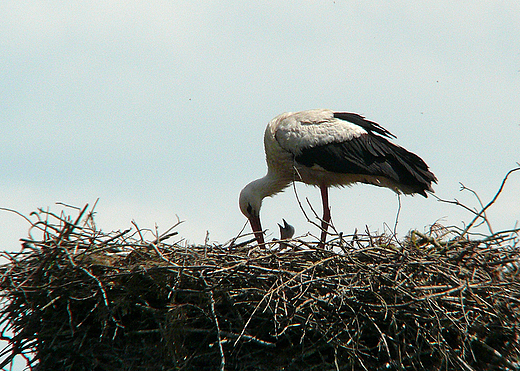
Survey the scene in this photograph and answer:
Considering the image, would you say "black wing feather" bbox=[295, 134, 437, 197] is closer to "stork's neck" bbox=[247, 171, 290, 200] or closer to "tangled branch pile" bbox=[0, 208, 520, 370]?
"stork's neck" bbox=[247, 171, 290, 200]

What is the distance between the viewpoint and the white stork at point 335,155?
5.52 meters

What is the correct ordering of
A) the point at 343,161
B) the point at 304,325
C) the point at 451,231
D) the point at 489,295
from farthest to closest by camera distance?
the point at 343,161, the point at 451,231, the point at 489,295, the point at 304,325

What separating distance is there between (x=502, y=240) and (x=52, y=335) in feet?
7.79

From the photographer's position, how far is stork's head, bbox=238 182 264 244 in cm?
583

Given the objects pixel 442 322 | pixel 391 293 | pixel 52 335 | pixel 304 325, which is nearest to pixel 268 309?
pixel 304 325

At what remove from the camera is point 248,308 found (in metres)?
3.27

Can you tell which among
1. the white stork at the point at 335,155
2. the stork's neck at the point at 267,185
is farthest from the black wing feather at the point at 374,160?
the stork's neck at the point at 267,185

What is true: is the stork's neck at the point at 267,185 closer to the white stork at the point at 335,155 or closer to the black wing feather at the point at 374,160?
the white stork at the point at 335,155

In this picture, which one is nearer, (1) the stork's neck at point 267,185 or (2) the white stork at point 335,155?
(2) the white stork at point 335,155

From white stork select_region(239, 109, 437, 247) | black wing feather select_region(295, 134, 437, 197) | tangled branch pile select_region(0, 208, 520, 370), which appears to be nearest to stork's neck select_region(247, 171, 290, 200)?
white stork select_region(239, 109, 437, 247)

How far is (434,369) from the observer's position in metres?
3.19

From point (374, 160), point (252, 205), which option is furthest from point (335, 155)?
point (252, 205)

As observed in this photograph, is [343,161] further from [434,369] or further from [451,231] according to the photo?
[434,369]

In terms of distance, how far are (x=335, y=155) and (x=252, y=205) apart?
0.86m
